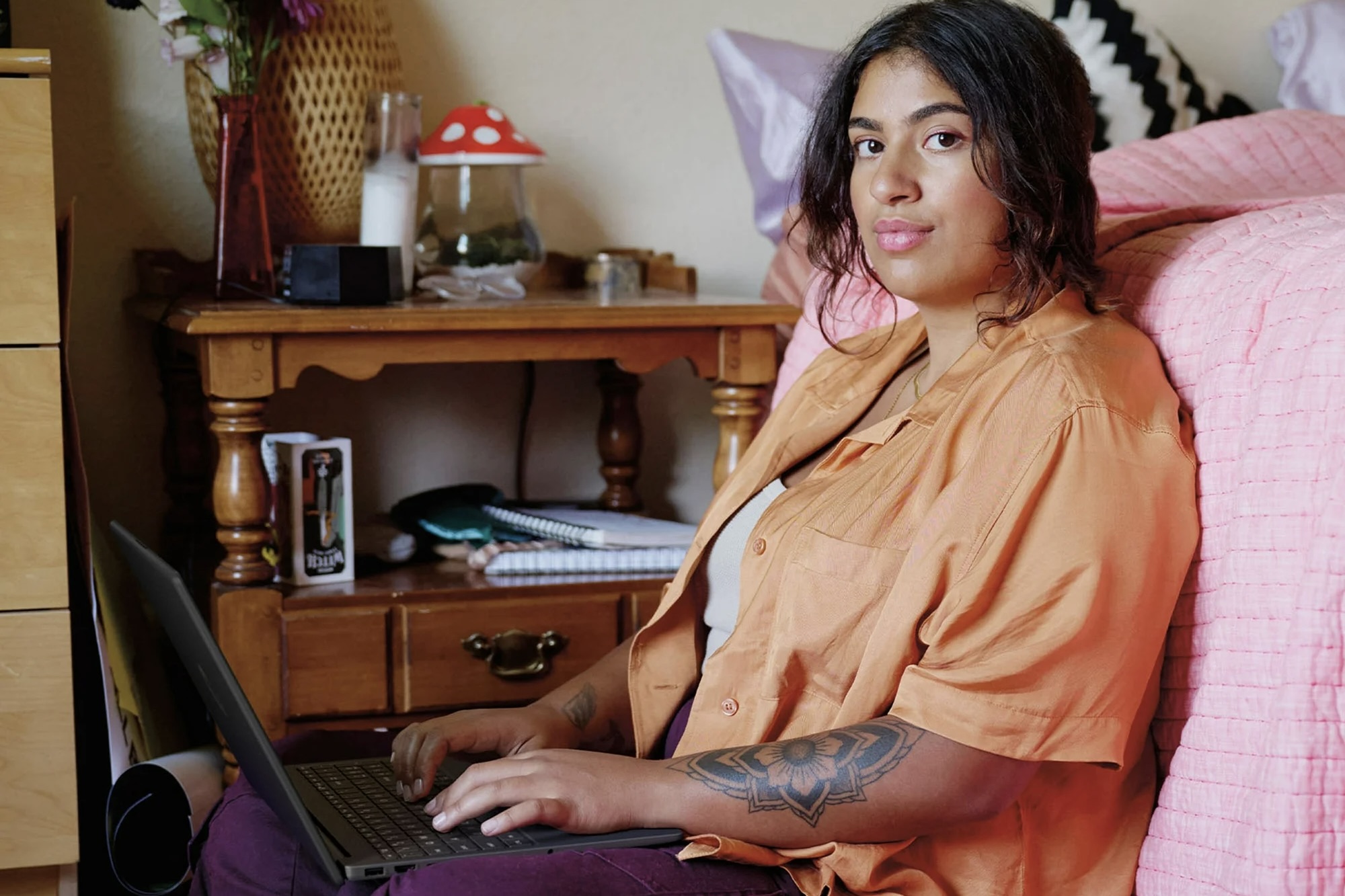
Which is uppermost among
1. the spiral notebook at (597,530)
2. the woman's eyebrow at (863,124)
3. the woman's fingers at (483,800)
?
the woman's eyebrow at (863,124)

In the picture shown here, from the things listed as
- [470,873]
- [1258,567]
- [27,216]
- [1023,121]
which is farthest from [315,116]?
[1258,567]

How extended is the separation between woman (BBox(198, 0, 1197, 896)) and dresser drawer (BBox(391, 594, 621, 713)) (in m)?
0.42

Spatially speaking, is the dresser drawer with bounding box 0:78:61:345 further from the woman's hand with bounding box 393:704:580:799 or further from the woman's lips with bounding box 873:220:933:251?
the woman's lips with bounding box 873:220:933:251

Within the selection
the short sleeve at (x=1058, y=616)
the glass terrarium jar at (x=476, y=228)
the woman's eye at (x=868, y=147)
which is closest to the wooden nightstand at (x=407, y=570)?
the glass terrarium jar at (x=476, y=228)

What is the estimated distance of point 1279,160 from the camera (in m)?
1.68

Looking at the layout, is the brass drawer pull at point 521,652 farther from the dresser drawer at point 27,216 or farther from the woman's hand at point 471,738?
the dresser drawer at point 27,216

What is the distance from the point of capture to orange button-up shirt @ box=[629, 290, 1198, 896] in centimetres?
93

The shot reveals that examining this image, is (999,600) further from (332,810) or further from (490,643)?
(490,643)

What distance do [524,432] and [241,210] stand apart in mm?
568

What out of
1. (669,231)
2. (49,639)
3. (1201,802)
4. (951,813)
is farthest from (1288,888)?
(669,231)

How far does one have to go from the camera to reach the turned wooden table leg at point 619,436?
2102mm

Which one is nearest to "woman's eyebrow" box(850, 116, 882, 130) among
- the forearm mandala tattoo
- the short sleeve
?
the short sleeve

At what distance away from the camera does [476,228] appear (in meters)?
1.84

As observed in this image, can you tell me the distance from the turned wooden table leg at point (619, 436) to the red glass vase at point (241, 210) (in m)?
0.54
